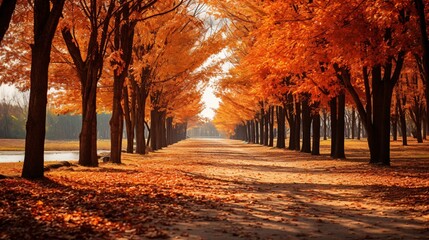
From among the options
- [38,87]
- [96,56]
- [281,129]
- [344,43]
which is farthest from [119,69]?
[281,129]

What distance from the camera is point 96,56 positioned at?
16734mm

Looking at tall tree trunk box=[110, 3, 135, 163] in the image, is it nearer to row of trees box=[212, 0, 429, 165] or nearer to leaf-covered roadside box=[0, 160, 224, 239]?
row of trees box=[212, 0, 429, 165]

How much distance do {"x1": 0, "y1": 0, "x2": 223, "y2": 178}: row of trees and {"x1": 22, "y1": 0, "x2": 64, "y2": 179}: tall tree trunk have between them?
2cm

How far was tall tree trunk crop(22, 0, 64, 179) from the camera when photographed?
1162 cm

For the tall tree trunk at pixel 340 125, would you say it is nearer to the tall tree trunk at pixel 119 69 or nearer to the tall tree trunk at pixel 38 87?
the tall tree trunk at pixel 119 69

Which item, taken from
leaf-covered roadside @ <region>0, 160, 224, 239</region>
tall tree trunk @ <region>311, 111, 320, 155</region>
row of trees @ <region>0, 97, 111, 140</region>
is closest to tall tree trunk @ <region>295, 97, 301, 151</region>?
tall tree trunk @ <region>311, 111, 320, 155</region>

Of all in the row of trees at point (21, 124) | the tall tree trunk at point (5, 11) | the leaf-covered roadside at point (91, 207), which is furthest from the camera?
the row of trees at point (21, 124)

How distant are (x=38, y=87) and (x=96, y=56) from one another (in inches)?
208

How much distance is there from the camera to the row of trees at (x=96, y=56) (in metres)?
11.7

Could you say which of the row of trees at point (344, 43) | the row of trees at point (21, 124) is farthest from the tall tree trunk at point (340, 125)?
the row of trees at point (21, 124)

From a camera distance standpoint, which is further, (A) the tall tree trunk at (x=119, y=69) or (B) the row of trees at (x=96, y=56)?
(A) the tall tree trunk at (x=119, y=69)

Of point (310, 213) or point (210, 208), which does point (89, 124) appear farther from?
point (310, 213)

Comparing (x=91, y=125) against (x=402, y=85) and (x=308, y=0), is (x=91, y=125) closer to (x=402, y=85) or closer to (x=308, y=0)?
(x=308, y=0)

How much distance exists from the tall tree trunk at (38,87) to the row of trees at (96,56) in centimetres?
2
